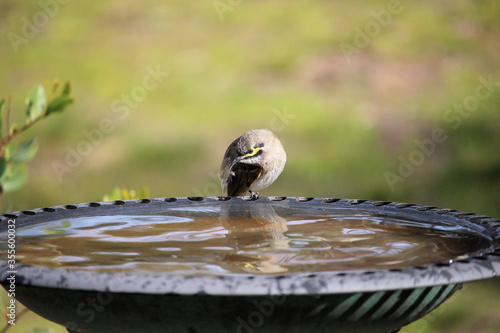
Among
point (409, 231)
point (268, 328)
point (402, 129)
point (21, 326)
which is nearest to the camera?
point (268, 328)

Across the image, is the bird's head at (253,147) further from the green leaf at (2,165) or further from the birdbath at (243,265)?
the green leaf at (2,165)

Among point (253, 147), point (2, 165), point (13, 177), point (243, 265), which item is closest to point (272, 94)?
point (253, 147)

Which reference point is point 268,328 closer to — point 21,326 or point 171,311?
point 171,311

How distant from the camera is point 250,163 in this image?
3.31 metres

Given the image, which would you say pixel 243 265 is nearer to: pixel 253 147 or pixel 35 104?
pixel 35 104

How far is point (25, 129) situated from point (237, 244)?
3.38 feet

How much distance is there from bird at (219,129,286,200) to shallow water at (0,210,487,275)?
3.19ft

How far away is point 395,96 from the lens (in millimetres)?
6164

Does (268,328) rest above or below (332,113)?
below

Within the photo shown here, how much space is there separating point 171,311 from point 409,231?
35.5 inches

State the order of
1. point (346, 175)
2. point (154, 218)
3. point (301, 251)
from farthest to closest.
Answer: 1. point (346, 175)
2. point (154, 218)
3. point (301, 251)

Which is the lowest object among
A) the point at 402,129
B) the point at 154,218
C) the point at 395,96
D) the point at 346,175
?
the point at 154,218

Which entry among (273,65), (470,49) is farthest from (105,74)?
(470,49)

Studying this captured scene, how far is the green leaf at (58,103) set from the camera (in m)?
2.41
